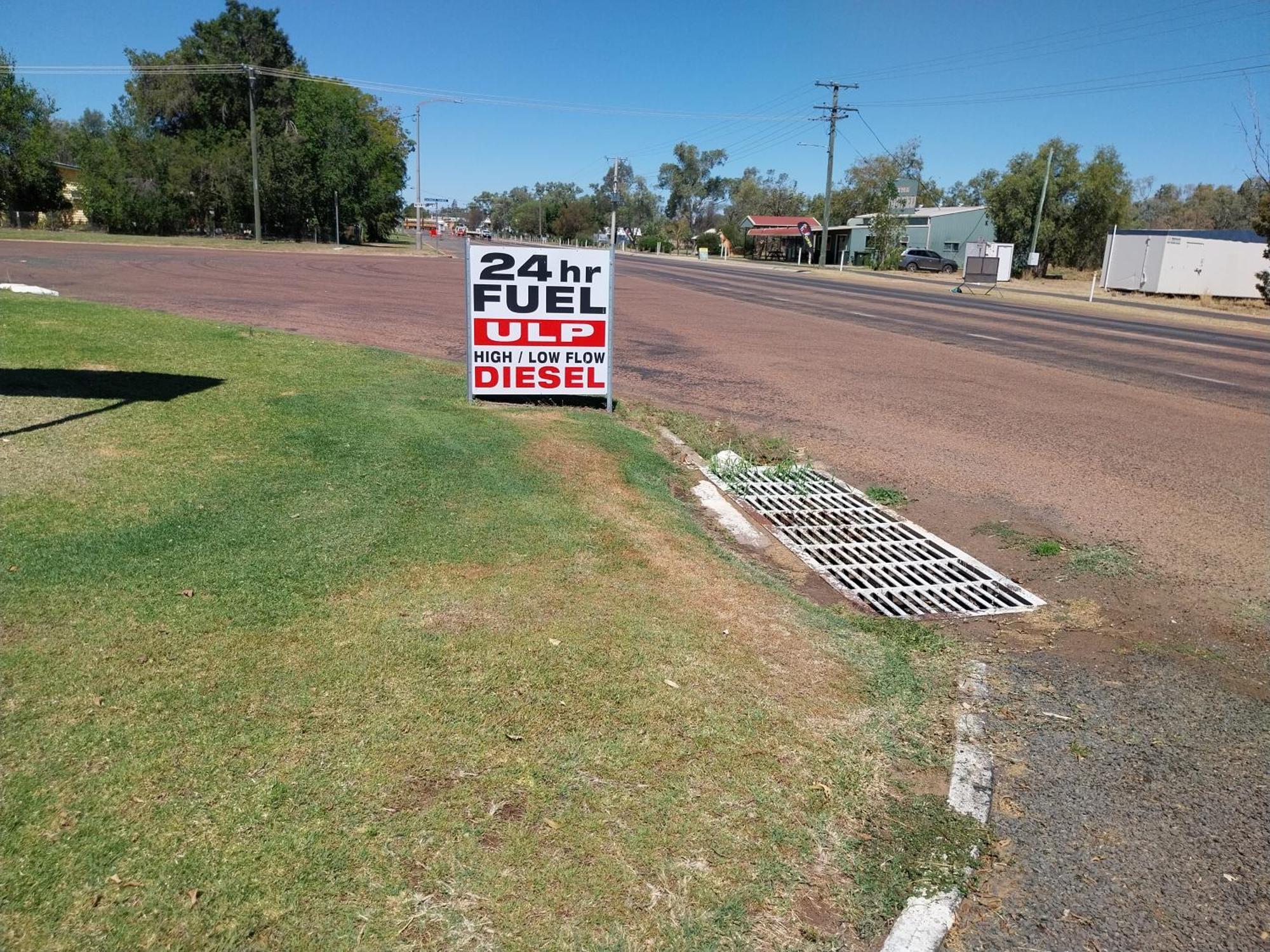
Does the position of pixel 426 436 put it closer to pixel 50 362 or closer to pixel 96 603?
pixel 96 603

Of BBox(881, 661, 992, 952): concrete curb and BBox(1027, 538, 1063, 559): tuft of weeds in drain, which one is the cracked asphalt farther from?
BBox(1027, 538, 1063, 559): tuft of weeds in drain

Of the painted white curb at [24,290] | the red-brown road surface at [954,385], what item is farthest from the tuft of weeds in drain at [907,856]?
the painted white curb at [24,290]

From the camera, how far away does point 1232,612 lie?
5.37 meters

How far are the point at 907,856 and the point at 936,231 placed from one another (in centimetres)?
7598

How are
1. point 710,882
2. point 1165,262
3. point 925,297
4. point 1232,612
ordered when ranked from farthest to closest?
point 1165,262 < point 925,297 < point 1232,612 < point 710,882

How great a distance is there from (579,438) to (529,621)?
12.7 ft

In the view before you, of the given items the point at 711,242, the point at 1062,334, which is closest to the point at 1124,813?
the point at 1062,334

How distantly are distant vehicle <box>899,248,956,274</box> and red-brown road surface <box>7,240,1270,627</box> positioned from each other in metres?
37.0

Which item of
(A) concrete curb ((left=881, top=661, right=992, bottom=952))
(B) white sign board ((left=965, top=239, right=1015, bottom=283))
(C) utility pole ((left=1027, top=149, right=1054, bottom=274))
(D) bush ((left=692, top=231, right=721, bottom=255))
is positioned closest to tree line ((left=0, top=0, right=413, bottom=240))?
(B) white sign board ((left=965, top=239, right=1015, bottom=283))

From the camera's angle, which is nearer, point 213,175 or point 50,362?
point 50,362

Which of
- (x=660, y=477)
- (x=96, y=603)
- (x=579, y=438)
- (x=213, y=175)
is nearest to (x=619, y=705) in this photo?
(x=96, y=603)

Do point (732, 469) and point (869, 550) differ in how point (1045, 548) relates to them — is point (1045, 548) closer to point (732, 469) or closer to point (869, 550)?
point (869, 550)

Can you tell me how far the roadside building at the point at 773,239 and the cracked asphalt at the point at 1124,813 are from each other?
84782 mm

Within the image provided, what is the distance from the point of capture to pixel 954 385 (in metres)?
13.0
